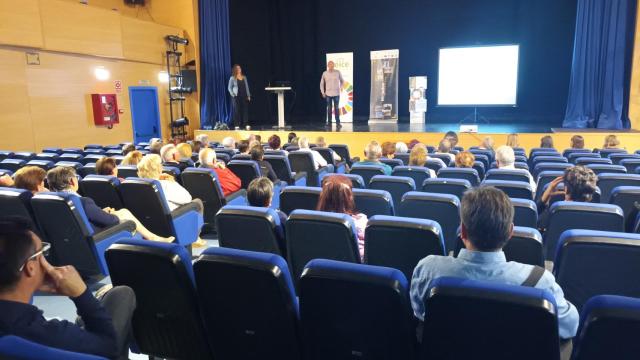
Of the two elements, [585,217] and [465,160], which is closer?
[585,217]

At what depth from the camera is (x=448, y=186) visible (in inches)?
147

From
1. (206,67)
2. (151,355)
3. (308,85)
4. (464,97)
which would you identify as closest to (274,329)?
(151,355)

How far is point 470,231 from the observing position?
1.81m

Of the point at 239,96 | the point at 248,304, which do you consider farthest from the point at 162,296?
the point at 239,96

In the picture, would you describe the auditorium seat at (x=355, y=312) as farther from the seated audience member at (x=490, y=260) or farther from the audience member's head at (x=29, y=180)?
the audience member's head at (x=29, y=180)

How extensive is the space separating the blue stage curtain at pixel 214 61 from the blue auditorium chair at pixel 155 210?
8.59m

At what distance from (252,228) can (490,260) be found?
4.58ft

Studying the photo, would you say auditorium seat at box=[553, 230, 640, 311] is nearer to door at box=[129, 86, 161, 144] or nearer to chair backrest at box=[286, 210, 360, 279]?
Result: chair backrest at box=[286, 210, 360, 279]

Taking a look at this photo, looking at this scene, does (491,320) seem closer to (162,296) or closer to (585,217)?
(162,296)

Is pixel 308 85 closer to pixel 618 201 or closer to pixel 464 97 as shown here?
pixel 464 97

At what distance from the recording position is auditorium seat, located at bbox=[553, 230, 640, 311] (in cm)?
196

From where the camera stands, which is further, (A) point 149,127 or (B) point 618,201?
(A) point 149,127

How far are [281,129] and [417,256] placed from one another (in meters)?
9.18

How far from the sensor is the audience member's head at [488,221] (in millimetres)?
1767
